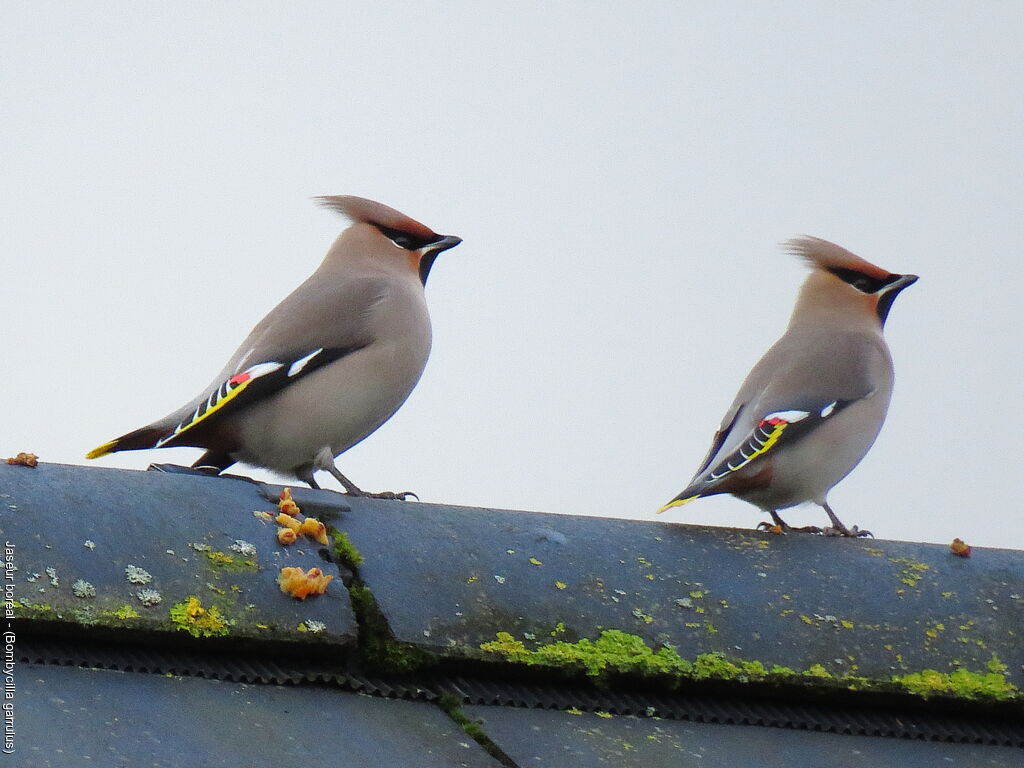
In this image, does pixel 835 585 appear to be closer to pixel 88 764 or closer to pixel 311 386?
pixel 88 764

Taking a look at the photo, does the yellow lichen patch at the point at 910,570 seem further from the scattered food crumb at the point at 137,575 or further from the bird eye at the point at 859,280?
the bird eye at the point at 859,280

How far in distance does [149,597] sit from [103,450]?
162 cm

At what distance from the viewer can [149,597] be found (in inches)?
77.9

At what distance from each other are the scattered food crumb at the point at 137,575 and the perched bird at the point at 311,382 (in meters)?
1.58

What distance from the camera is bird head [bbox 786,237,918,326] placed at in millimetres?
4734

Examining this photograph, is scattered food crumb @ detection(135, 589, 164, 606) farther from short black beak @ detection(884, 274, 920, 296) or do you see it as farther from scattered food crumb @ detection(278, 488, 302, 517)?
short black beak @ detection(884, 274, 920, 296)

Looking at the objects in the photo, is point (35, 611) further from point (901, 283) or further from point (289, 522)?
point (901, 283)

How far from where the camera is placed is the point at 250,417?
3842mm

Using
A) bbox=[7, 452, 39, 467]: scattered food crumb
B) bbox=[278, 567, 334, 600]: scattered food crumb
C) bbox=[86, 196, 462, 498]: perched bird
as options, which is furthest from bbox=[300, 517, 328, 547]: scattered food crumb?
bbox=[86, 196, 462, 498]: perched bird

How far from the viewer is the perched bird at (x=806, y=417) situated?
4.05 meters

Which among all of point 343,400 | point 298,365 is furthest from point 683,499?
point 298,365

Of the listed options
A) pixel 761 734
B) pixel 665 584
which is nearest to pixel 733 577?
pixel 665 584

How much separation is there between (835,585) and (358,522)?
0.79 m

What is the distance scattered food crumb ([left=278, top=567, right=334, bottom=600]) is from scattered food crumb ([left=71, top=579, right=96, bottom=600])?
261 mm
